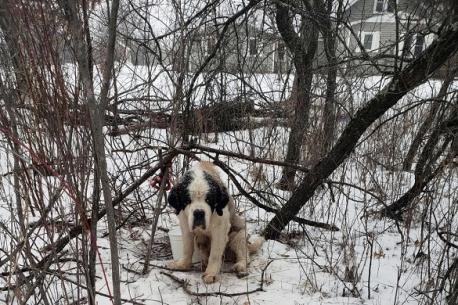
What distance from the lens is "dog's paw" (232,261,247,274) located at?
126 inches

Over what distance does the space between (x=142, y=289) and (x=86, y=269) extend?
41.9 inches

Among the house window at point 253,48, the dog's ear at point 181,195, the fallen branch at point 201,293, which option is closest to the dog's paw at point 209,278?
the fallen branch at point 201,293

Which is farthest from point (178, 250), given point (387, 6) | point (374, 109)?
point (387, 6)

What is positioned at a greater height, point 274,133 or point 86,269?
point 274,133

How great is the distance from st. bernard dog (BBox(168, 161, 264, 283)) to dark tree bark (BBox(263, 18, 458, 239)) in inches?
20.7

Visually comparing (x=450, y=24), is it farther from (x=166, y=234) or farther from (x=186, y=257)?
(x=166, y=234)

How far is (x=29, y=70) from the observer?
1.76 m

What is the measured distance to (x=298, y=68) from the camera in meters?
4.85

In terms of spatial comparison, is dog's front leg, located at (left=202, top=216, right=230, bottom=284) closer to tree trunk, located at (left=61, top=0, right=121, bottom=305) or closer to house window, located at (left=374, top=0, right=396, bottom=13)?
tree trunk, located at (left=61, top=0, right=121, bottom=305)

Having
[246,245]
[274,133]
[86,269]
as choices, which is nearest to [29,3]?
[86,269]

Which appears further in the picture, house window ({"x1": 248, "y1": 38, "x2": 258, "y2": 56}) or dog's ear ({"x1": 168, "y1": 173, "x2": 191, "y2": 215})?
house window ({"x1": 248, "y1": 38, "x2": 258, "y2": 56})

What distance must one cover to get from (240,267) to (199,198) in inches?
28.2

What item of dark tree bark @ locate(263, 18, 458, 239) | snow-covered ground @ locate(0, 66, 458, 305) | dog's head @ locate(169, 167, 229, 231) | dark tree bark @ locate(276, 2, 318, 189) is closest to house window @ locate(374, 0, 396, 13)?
dark tree bark @ locate(263, 18, 458, 239)

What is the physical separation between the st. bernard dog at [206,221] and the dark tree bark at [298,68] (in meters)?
1.46
